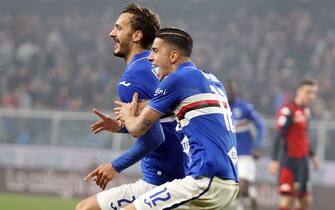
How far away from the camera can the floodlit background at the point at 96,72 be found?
20.2 m

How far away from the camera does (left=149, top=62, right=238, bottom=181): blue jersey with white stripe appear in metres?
6.19

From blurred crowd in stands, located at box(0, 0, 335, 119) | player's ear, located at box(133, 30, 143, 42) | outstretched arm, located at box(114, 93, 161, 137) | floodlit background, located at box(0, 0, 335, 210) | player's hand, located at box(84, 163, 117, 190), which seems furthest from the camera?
blurred crowd in stands, located at box(0, 0, 335, 119)

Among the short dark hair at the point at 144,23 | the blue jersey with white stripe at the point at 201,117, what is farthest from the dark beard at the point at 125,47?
the blue jersey with white stripe at the point at 201,117

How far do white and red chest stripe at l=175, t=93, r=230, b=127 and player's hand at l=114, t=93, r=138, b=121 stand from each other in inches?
15.6

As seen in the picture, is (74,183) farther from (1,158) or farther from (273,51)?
(273,51)

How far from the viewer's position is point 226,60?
25.4 m

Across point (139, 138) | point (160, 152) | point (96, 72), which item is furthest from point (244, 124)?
point (96, 72)

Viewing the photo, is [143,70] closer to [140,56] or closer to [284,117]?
[140,56]

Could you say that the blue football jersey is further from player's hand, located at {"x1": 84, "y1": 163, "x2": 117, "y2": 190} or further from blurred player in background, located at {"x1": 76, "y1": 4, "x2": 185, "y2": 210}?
player's hand, located at {"x1": 84, "y1": 163, "x2": 117, "y2": 190}

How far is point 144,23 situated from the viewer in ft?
24.0

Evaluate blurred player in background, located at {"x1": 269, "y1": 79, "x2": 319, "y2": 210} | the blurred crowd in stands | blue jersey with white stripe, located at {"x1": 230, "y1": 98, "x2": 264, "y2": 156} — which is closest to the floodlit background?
the blurred crowd in stands

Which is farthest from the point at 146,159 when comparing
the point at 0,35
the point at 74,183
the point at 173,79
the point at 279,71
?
the point at 0,35

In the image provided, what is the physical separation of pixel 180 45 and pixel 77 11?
74.8ft

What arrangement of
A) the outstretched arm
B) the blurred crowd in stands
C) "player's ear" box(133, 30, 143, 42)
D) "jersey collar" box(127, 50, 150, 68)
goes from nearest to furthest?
the outstretched arm
"jersey collar" box(127, 50, 150, 68)
"player's ear" box(133, 30, 143, 42)
the blurred crowd in stands
